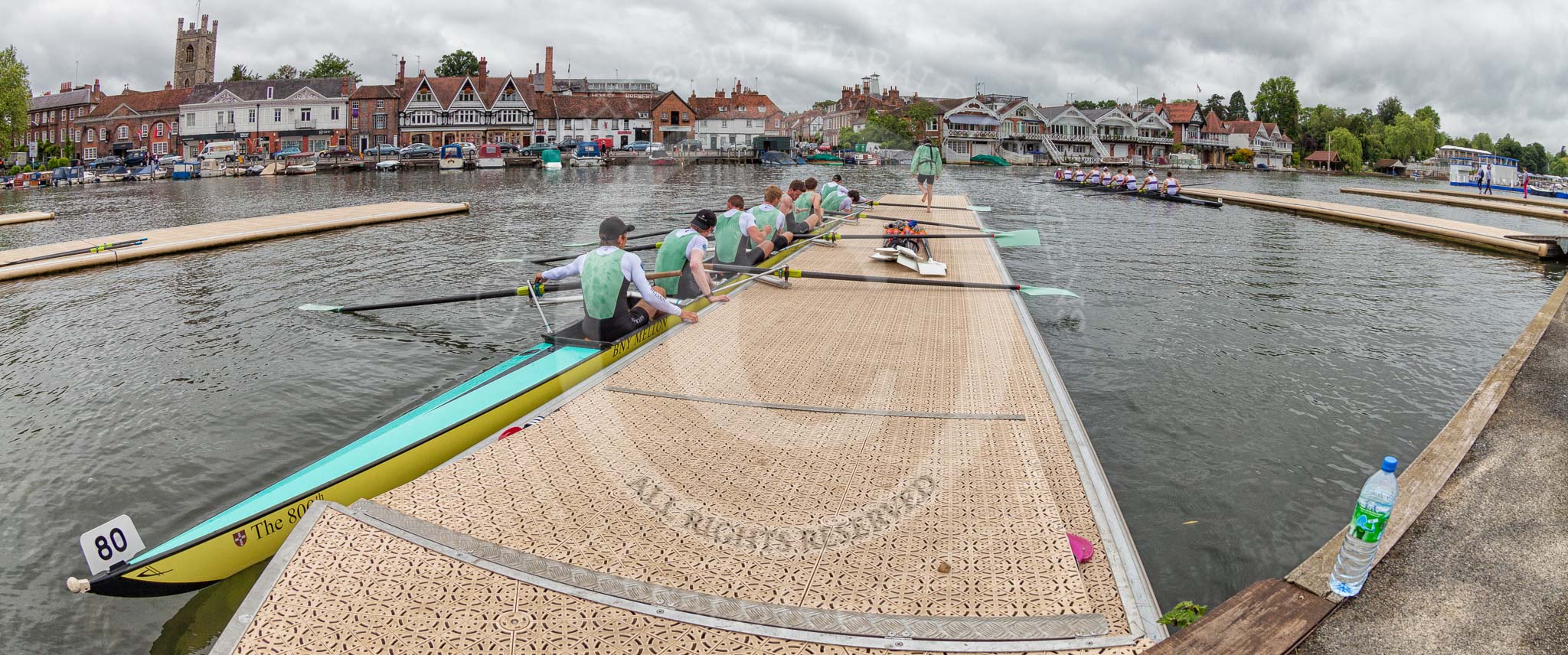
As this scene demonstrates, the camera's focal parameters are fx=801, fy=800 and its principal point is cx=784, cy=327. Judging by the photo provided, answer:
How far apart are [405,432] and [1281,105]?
154 m

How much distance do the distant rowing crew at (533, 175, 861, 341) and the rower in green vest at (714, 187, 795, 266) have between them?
1cm

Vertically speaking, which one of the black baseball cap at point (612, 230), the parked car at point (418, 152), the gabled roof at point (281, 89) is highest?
the gabled roof at point (281, 89)

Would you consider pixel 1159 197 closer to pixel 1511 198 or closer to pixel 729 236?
pixel 1511 198

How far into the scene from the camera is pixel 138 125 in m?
89.1

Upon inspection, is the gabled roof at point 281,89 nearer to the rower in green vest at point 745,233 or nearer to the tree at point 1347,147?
the rower in green vest at point 745,233

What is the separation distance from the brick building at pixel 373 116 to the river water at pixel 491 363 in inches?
2703

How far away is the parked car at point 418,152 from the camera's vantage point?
250 feet

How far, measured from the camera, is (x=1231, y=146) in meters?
122

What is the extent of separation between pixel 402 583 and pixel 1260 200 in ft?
134

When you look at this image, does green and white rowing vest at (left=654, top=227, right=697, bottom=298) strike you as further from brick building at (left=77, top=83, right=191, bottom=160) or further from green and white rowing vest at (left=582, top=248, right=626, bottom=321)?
brick building at (left=77, top=83, right=191, bottom=160)

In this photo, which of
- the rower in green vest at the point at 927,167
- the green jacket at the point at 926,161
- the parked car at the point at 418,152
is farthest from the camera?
the parked car at the point at 418,152

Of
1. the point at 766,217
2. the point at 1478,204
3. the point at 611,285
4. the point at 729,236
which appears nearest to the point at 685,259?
the point at 729,236

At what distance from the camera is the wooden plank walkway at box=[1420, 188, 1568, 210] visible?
3881 cm

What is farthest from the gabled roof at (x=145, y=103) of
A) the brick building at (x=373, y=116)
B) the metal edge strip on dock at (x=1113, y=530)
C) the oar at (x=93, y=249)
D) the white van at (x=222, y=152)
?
the metal edge strip on dock at (x=1113, y=530)
